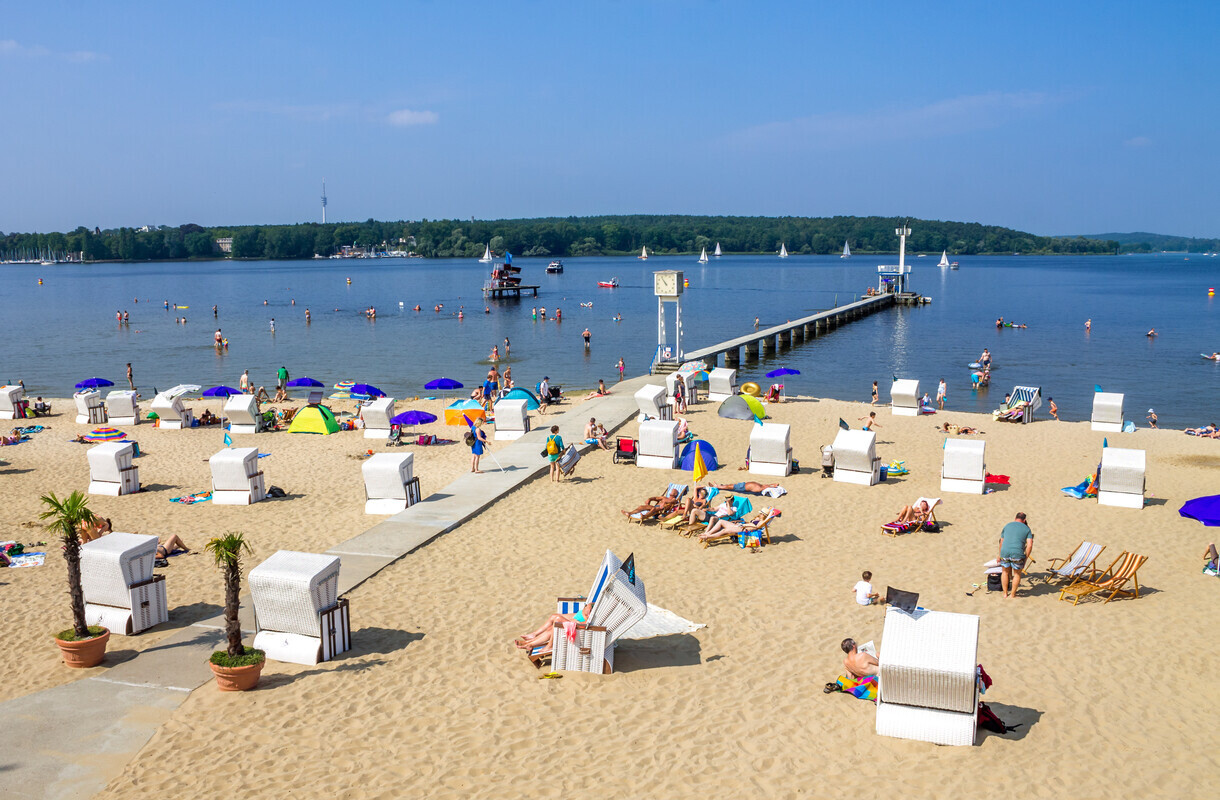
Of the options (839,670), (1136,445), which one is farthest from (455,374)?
(839,670)

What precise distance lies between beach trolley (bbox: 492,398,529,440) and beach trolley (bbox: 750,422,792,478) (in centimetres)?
636

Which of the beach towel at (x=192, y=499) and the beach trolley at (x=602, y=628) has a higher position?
the beach trolley at (x=602, y=628)

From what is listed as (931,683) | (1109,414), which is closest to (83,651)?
(931,683)

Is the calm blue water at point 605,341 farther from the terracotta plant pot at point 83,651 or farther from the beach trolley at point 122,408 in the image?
the terracotta plant pot at point 83,651

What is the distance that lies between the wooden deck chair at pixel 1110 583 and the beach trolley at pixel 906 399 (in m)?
14.3

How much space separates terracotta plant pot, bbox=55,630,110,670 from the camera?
28.5 feet

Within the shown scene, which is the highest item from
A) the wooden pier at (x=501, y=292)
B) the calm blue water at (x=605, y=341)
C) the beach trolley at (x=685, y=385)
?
the wooden pier at (x=501, y=292)

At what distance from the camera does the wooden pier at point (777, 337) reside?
4026cm

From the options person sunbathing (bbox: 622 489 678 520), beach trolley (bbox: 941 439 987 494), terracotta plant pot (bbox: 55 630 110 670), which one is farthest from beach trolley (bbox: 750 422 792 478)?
terracotta plant pot (bbox: 55 630 110 670)

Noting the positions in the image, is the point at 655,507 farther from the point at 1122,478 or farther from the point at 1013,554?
the point at 1122,478

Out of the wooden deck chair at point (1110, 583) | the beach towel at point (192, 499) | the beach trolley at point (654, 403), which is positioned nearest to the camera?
the wooden deck chair at point (1110, 583)

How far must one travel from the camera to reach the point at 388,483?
1458 centimetres

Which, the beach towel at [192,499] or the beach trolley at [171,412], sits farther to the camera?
the beach trolley at [171,412]

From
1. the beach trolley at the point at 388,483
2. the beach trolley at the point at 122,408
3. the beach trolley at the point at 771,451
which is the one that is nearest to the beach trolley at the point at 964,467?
the beach trolley at the point at 771,451
